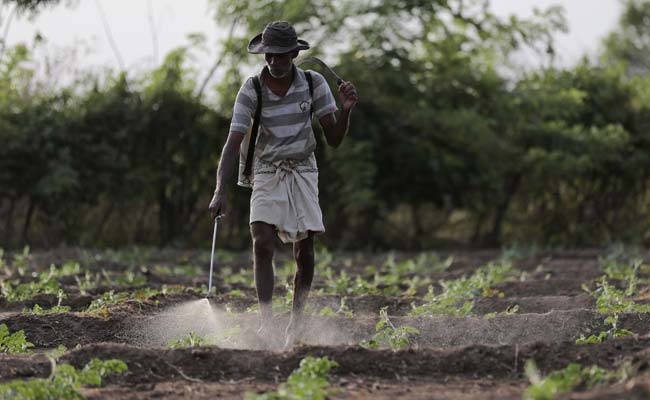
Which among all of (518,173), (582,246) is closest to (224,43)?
(518,173)

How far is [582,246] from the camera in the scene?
18.1 metres

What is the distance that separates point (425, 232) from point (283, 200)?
40.3 feet

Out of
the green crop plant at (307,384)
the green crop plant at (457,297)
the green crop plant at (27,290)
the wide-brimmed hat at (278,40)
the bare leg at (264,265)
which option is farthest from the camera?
the green crop plant at (27,290)

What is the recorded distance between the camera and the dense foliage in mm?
15664

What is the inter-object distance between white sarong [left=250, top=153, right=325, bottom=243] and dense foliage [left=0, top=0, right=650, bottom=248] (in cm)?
915

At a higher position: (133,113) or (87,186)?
(133,113)

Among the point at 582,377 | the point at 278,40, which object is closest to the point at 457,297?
the point at 278,40

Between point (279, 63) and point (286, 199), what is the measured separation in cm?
79

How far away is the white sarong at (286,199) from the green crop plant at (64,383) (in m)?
Result: 1.54

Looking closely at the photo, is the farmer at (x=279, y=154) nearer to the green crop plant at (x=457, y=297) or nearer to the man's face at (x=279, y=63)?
the man's face at (x=279, y=63)

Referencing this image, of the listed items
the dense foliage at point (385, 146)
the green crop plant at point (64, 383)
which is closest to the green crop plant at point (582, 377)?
the green crop plant at point (64, 383)

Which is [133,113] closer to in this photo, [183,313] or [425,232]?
[425,232]

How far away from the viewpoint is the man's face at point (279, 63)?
6.18 m

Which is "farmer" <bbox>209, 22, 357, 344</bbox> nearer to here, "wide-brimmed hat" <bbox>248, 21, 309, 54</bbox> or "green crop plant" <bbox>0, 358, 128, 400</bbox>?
"wide-brimmed hat" <bbox>248, 21, 309, 54</bbox>
